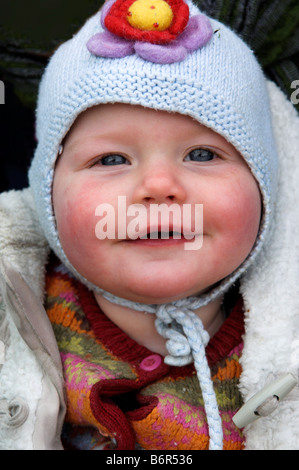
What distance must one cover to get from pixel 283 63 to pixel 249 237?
0.56 meters

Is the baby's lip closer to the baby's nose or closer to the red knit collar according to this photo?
the baby's nose

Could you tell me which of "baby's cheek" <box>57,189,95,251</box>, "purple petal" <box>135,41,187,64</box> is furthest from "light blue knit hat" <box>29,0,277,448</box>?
"baby's cheek" <box>57,189,95,251</box>

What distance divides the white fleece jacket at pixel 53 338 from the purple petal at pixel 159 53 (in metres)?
0.42

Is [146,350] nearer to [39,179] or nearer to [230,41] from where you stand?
[39,179]

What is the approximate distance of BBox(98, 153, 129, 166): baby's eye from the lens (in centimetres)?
115

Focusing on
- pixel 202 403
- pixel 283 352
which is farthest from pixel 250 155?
pixel 202 403

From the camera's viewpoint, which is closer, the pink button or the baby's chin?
the baby's chin

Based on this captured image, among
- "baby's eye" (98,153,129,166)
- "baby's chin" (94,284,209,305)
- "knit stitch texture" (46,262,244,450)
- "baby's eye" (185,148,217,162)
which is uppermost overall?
"baby's eye" (185,148,217,162)

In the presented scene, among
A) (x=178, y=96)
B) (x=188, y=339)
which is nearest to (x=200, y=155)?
(x=178, y=96)

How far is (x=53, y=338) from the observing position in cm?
126

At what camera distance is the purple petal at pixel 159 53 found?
1.10 metres

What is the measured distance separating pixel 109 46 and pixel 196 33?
173 millimetres

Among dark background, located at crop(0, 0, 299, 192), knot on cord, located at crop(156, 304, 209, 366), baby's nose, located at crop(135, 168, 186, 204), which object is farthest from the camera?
dark background, located at crop(0, 0, 299, 192)

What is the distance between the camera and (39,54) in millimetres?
1512
